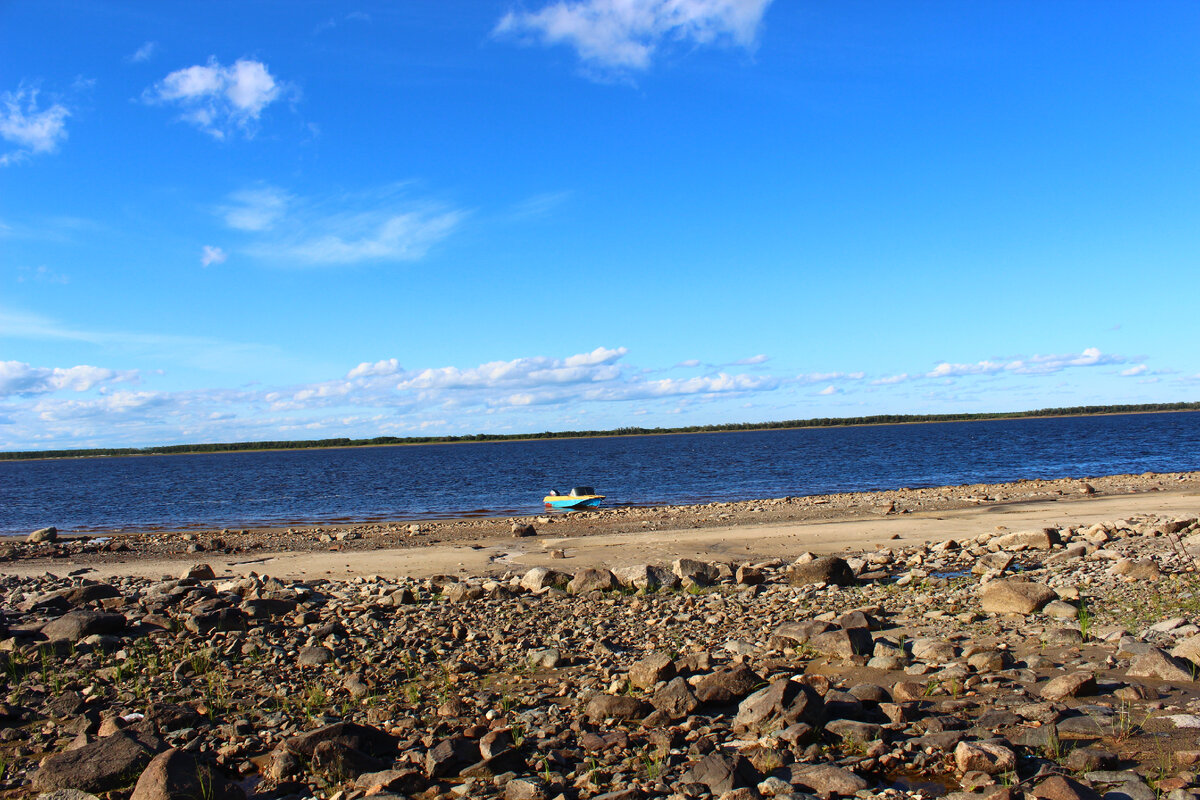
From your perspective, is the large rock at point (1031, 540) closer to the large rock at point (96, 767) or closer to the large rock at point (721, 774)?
the large rock at point (721, 774)

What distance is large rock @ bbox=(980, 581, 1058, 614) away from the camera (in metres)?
10.6

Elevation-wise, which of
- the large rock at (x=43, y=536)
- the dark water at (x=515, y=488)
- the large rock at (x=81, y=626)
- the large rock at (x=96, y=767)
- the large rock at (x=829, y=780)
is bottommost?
the dark water at (x=515, y=488)

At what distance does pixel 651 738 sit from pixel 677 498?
38.2m

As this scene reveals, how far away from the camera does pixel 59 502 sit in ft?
189

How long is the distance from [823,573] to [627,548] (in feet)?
29.4

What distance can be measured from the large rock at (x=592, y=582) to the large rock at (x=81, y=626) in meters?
7.44

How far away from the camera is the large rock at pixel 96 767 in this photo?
20.7 ft

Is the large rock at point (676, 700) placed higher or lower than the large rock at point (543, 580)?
higher

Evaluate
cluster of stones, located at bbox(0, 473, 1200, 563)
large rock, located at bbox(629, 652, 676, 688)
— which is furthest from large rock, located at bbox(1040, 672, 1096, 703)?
cluster of stones, located at bbox(0, 473, 1200, 563)

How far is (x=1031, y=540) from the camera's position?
53.8ft

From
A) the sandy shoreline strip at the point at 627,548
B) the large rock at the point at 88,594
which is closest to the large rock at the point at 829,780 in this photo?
the sandy shoreline strip at the point at 627,548

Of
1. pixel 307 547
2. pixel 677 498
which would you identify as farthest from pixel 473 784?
pixel 677 498

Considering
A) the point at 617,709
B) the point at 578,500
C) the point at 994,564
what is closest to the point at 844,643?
the point at 617,709

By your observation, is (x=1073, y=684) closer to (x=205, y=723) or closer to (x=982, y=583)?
(x=982, y=583)
